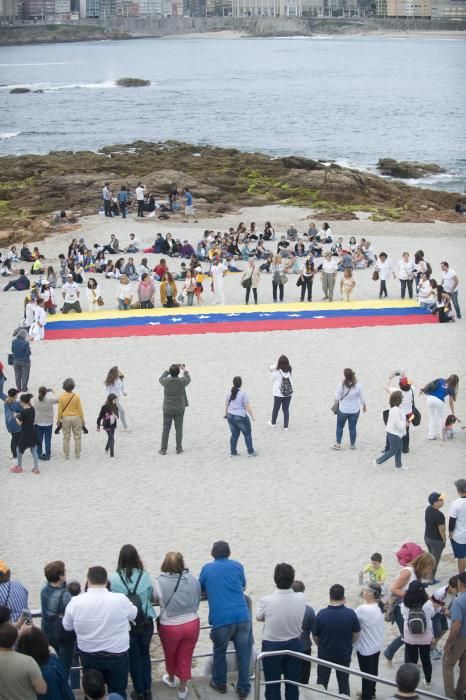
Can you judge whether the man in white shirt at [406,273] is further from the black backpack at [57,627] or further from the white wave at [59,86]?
the white wave at [59,86]

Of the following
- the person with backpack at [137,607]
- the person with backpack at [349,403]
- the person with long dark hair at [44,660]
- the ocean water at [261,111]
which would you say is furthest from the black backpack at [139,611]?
the ocean water at [261,111]

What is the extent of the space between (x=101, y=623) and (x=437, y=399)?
9.34 m

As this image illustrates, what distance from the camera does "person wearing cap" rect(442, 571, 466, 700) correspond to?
357 inches

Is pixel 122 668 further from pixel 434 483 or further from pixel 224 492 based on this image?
pixel 434 483

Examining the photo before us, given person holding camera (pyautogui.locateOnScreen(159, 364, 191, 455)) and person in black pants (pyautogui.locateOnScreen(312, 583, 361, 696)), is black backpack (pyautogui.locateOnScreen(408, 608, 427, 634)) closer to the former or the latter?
person in black pants (pyautogui.locateOnScreen(312, 583, 361, 696))

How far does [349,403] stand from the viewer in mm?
16375

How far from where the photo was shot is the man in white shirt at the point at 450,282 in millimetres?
23625

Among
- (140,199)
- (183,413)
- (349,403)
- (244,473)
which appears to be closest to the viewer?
(244,473)

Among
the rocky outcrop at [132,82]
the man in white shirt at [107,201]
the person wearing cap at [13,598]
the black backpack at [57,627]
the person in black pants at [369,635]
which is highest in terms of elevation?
the rocky outcrop at [132,82]

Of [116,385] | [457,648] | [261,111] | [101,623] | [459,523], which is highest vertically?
[261,111]

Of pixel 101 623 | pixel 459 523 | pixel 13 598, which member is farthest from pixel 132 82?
pixel 101 623

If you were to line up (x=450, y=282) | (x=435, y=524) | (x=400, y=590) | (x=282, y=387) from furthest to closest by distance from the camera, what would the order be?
(x=450, y=282) → (x=282, y=387) → (x=435, y=524) → (x=400, y=590)

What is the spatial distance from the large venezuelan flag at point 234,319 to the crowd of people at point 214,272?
0.43m

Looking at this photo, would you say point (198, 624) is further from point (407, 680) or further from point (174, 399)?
point (174, 399)
